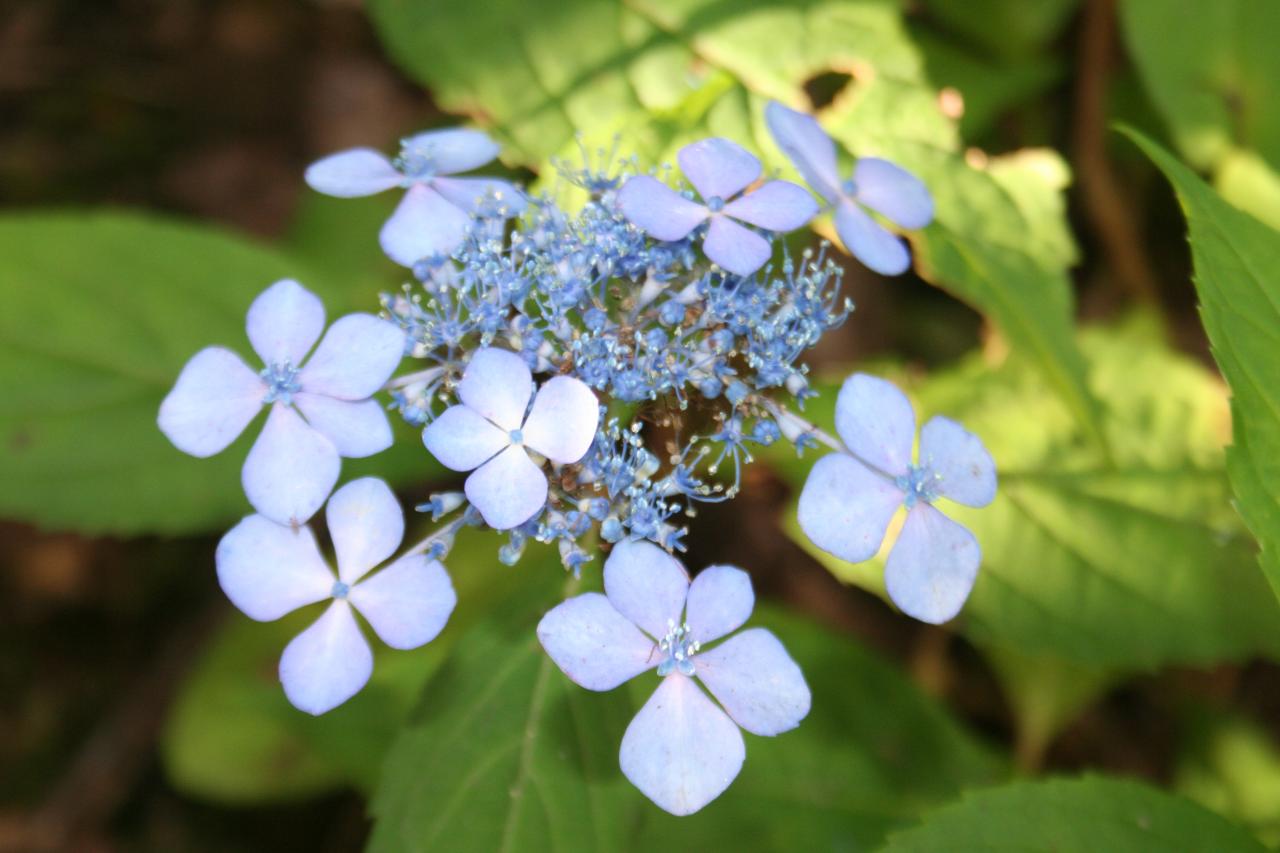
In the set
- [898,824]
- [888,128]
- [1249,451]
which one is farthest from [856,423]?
[898,824]

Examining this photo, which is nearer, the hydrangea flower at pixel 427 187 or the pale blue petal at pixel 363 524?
the pale blue petal at pixel 363 524

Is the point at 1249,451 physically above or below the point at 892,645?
above

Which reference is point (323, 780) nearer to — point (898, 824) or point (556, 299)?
point (898, 824)

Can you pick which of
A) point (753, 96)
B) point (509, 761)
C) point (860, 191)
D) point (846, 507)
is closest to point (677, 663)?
point (846, 507)

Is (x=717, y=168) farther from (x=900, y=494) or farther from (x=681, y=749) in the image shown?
(x=681, y=749)

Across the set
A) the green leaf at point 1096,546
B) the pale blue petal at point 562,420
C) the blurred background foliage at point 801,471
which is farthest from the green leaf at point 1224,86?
the pale blue petal at point 562,420

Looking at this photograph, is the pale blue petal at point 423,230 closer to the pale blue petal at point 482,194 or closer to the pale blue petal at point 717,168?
the pale blue petal at point 482,194
